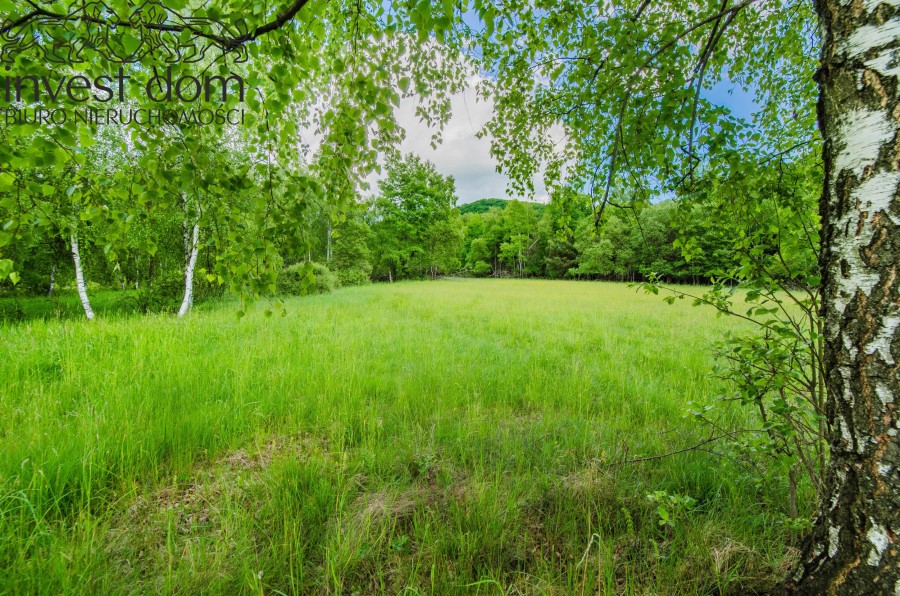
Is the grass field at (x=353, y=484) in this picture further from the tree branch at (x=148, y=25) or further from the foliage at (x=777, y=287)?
the tree branch at (x=148, y=25)

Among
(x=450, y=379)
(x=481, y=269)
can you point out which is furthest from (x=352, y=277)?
(x=481, y=269)

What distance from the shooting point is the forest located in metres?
1.17

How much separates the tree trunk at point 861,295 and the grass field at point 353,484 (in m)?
0.55

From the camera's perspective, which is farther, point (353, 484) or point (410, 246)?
point (410, 246)

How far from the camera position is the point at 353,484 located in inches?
90.3

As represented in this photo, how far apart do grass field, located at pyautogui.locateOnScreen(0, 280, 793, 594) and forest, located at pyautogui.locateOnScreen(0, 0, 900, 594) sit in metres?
0.02

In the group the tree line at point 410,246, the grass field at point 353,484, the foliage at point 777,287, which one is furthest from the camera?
the tree line at point 410,246

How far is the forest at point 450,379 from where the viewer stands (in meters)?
1.17

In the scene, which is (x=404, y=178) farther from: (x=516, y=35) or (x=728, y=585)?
(x=728, y=585)

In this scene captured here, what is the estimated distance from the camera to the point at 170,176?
1.50 metres

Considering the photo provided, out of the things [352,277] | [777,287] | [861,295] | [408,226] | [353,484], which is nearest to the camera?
[861,295]

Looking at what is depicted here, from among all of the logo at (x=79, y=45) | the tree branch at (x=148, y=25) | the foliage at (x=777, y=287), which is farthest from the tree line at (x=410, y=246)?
the tree branch at (x=148, y=25)

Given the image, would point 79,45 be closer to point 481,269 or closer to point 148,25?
point 148,25

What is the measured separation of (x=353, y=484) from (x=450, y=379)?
2216mm
